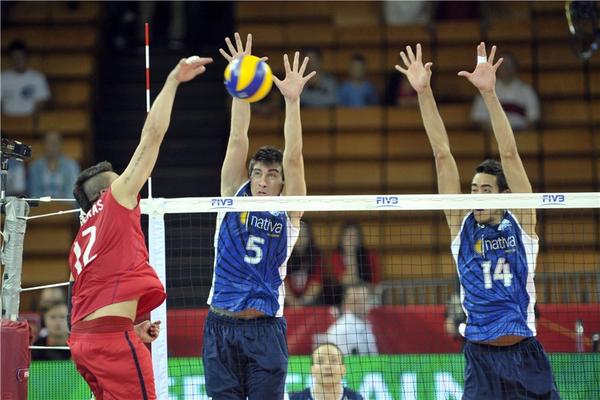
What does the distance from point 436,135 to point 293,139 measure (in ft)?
3.82

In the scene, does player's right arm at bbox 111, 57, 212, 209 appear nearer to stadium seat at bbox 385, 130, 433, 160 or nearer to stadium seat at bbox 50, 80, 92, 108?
stadium seat at bbox 385, 130, 433, 160

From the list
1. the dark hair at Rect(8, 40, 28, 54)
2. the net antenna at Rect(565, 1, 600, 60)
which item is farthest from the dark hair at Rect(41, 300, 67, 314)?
the net antenna at Rect(565, 1, 600, 60)

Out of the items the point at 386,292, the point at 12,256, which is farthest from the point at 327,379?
the point at 386,292

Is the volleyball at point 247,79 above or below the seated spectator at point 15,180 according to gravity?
below

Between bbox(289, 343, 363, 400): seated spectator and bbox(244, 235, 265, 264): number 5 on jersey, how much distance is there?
218cm

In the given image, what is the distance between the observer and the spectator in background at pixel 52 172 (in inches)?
588

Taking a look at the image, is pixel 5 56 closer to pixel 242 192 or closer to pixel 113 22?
pixel 113 22

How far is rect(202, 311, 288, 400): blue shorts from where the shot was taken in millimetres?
7562

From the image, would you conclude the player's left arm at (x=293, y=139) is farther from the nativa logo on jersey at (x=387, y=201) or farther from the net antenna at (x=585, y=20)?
the net antenna at (x=585, y=20)

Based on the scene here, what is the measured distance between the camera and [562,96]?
16.5 metres

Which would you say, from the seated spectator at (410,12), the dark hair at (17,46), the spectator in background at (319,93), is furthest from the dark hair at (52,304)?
the seated spectator at (410,12)

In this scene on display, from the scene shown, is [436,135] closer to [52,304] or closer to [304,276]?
[52,304]

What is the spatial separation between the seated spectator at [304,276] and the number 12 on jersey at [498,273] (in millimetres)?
5609

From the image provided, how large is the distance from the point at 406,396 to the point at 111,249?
4.56 m
